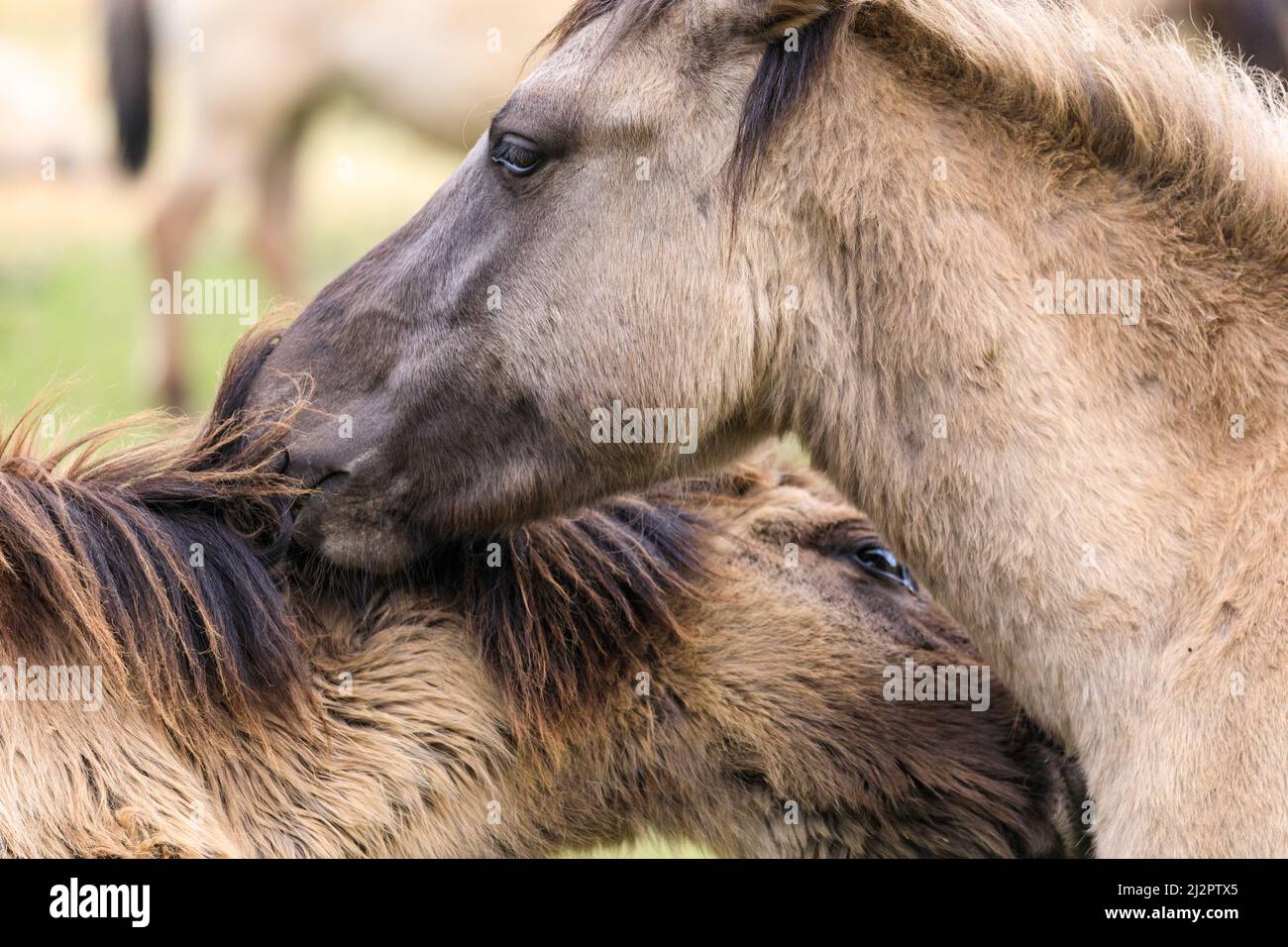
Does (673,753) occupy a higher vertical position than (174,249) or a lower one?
lower

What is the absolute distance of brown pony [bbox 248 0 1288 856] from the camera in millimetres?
2525

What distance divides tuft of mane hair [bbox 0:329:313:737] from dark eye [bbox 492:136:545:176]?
73 centimetres

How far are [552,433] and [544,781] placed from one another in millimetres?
743

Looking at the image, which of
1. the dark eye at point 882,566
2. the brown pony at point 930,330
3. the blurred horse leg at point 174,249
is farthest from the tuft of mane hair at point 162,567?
the blurred horse leg at point 174,249

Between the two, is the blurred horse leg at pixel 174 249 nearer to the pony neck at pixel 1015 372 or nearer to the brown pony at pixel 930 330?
the brown pony at pixel 930 330

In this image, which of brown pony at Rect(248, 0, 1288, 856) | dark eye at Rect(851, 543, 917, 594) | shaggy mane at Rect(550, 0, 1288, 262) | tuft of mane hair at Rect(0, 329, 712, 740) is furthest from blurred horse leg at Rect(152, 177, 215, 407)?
shaggy mane at Rect(550, 0, 1288, 262)

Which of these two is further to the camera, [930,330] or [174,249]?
[174,249]

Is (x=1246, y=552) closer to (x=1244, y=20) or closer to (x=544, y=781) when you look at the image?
(x=544, y=781)

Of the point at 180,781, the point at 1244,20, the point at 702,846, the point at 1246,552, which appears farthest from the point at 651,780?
the point at 1244,20

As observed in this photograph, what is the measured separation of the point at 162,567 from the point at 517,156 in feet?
3.66

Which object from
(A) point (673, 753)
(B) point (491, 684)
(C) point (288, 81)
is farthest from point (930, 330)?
(C) point (288, 81)

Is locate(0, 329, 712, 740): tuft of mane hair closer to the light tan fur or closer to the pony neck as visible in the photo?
the light tan fur

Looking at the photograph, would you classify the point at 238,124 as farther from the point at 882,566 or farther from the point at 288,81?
the point at 882,566

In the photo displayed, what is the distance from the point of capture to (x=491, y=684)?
113 inches
